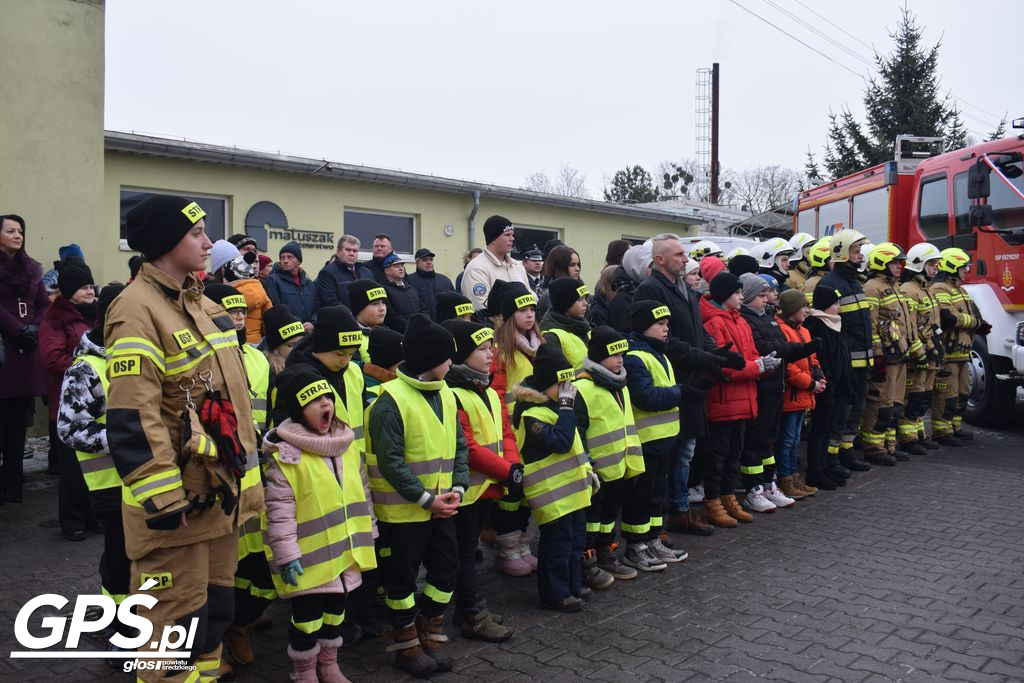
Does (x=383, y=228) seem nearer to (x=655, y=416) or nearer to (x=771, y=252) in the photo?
(x=771, y=252)

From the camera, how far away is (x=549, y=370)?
5.07 m

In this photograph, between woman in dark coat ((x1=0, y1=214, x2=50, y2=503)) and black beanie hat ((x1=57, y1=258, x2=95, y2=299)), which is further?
woman in dark coat ((x1=0, y1=214, x2=50, y2=503))

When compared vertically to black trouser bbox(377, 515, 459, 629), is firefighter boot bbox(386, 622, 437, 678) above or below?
below

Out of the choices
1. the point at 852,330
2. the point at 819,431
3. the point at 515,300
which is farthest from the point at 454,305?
the point at 852,330

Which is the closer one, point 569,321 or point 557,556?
point 557,556

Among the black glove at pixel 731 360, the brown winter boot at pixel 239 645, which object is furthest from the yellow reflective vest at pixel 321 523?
the black glove at pixel 731 360

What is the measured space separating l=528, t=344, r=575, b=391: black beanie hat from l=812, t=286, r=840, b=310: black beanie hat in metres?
4.14

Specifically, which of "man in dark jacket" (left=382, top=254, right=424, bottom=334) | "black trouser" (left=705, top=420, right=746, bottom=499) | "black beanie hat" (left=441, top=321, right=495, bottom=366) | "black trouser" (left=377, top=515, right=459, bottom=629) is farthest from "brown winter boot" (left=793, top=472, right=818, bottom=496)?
"black trouser" (left=377, top=515, right=459, bottom=629)

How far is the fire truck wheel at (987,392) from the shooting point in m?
10.9

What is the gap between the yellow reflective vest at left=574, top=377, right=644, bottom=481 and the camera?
541cm

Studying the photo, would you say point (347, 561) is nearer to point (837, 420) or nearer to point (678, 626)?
point (678, 626)

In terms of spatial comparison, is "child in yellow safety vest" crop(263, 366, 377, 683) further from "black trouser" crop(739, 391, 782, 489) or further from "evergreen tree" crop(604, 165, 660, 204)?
"evergreen tree" crop(604, 165, 660, 204)

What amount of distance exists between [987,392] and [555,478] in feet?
27.5

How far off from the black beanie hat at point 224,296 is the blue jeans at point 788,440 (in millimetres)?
4984
